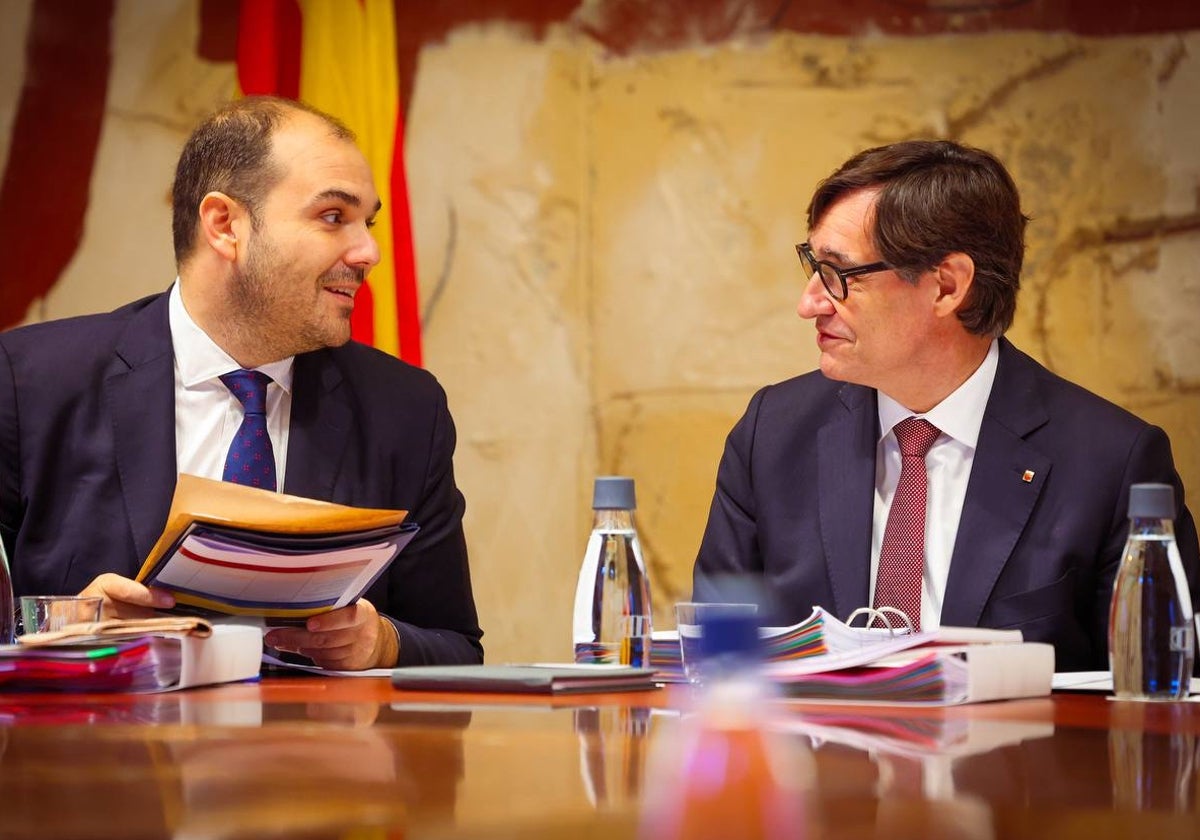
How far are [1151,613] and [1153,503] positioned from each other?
12cm

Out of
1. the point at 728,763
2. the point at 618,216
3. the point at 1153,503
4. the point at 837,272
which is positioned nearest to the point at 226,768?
the point at 728,763

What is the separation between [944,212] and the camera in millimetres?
2551

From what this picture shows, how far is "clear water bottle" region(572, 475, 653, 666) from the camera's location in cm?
189

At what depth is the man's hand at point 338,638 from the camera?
1.95m

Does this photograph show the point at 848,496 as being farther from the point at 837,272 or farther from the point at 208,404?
the point at 208,404

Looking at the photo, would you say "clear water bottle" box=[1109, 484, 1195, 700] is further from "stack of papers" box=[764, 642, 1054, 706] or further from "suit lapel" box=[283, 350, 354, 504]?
"suit lapel" box=[283, 350, 354, 504]

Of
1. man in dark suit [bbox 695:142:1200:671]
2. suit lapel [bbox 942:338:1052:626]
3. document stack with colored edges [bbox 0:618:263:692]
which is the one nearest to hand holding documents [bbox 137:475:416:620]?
document stack with colored edges [bbox 0:618:263:692]

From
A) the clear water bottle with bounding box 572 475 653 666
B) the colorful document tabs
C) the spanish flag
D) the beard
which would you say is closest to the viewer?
the colorful document tabs

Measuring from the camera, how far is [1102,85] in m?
3.91

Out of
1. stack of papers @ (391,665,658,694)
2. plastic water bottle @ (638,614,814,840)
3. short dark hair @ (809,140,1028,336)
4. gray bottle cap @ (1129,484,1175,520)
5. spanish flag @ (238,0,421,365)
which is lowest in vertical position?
stack of papers @ (391,665,658,694)

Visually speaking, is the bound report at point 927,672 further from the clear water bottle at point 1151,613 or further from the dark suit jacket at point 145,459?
the dark suit jacket at point 145,459

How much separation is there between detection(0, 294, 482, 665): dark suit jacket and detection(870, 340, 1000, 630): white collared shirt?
0.72m

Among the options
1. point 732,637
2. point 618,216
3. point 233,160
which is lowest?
point 732,637

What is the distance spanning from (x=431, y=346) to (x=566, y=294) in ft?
1.30
